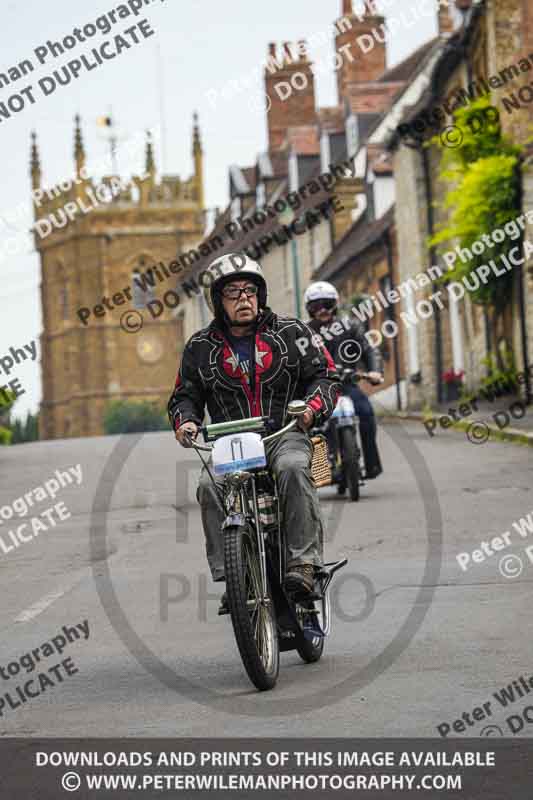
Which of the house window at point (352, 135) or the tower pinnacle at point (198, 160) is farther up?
the tower pinnacle at point (198, 160)

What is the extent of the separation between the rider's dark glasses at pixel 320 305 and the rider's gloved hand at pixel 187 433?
6.91 metres

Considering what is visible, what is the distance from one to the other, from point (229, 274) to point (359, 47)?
156 ft

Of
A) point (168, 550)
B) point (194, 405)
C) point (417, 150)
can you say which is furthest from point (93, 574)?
point (417, 150)

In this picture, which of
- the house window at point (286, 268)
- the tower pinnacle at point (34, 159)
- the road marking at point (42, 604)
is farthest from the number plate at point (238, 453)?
the tower pinnacle at point (34, 159)

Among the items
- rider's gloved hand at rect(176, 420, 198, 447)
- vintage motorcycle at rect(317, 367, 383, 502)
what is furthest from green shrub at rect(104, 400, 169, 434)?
rider's gloved hand at rect(176, 420, 198, 447)

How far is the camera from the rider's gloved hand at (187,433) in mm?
6934

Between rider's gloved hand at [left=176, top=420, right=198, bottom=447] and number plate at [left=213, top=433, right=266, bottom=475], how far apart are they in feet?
1.13

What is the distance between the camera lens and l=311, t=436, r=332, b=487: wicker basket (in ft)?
23.1

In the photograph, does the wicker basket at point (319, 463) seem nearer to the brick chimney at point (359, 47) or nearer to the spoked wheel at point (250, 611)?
the spoked wheel at point (250, 611)

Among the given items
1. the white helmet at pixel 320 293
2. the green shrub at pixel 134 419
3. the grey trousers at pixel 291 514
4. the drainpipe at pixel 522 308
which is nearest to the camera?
the grey trousers at pixel 291 514

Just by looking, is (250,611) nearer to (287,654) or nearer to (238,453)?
(238,453)
